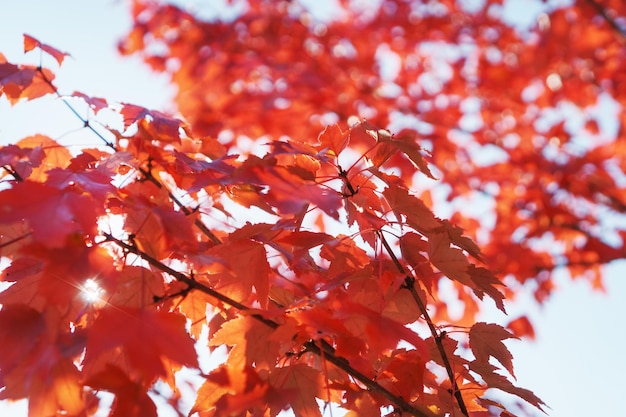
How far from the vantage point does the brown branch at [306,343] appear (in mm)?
939

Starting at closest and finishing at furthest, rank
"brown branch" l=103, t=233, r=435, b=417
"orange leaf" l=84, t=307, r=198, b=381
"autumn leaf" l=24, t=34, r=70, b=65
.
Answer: "orange leaf" l=84, t=307, r=198, b=381
"brown branch" l=103, t=233, r=435, b=417
"autumn leaf" l=24, t=34, r=70, b=65

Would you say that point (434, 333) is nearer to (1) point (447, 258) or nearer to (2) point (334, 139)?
(1) point (447, 258)

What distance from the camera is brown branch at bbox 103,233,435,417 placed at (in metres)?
0.94

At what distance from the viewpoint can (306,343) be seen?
1012 mm

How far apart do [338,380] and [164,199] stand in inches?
17.6

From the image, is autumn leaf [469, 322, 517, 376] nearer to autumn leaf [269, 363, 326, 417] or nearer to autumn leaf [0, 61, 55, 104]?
autumn leaf [269, 363, 326, 417]

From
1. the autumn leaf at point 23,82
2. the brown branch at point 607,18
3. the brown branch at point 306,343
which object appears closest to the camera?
the brown branch at point 306,343

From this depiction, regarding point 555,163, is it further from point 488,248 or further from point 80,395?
point 80,395

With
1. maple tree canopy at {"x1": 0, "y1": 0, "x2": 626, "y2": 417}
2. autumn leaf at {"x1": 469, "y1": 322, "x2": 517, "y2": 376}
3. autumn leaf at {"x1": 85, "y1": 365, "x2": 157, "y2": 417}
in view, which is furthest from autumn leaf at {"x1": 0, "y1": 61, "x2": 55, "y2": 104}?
autumn leaf at {"x1": 469, "y1": 322, "x2": 517, "y2": 376}

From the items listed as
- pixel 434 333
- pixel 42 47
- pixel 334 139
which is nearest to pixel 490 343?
pixel 434 333

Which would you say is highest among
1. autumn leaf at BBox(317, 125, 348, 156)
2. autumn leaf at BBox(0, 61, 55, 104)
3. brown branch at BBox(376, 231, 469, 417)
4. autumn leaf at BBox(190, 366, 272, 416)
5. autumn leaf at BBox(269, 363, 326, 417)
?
autumn leaf at BBox(0, 61, 55, 104)

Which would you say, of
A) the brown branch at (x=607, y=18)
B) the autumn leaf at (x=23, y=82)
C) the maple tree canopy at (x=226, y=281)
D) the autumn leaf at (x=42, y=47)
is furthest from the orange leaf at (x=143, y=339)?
the brown branch at (x=607, y=18)

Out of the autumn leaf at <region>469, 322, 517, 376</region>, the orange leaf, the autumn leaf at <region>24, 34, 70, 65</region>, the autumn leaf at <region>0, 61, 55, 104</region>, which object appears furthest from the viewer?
the autumn leaf at <region>24, 34, 70, 65</region>

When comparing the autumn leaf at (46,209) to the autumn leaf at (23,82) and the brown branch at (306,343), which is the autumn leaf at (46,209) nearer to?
the brown branch at (306,343)
